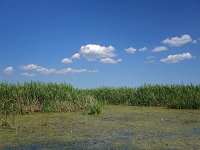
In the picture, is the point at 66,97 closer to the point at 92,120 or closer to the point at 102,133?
the point at 92,120

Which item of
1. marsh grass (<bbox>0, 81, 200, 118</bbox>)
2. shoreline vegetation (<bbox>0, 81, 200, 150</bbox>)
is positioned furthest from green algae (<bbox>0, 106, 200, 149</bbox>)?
marsh grass (<bbox>0, 81, 200, 118</bbox>)

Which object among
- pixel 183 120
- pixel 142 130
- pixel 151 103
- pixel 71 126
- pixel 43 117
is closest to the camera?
pixel 142 130

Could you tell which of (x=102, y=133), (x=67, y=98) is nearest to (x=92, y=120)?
(x=102, y=133)

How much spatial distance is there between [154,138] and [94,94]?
10.9 meters

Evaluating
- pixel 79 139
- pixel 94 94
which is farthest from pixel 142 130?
pixel 94 94

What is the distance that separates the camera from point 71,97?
1324 centimetres

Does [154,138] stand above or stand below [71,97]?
below

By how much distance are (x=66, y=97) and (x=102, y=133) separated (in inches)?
226

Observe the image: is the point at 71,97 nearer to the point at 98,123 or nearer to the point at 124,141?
the point at 98,123

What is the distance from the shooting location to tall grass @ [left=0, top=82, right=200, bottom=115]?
39.7 ft

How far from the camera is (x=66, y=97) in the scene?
13258 millimetres

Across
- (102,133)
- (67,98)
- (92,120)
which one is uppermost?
(67,98)

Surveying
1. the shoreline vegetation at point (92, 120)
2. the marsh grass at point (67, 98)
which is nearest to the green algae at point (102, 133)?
the shoreline vegetation at point (92, 120)

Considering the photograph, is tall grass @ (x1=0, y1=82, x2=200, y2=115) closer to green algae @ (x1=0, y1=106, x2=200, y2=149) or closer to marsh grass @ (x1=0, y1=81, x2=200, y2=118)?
marsh grass @ (x1=0, y1=81, x2=200, y2=118)
